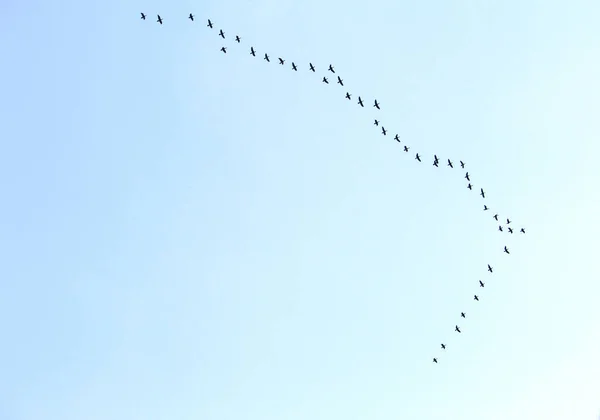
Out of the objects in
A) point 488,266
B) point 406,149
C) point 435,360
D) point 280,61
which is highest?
point 280,61

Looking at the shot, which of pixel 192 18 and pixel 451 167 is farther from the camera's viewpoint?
pixel 451 167

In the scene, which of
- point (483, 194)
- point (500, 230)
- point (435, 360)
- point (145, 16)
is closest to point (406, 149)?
point (483, 194)

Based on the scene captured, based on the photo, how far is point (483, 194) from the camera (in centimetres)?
13375

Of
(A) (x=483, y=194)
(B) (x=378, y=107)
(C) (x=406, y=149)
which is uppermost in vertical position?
(B) (x=378, y=107)

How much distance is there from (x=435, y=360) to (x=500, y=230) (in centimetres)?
3181

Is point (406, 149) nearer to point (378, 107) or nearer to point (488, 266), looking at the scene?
point (378, 107)

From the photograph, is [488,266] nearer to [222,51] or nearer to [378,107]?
[378,107]

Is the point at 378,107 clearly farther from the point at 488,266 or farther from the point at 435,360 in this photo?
the point at 435,360

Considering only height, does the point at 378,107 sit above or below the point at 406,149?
above

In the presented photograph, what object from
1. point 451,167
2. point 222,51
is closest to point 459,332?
point 451,167

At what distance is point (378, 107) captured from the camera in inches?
5408

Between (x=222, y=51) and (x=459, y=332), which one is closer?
(x=222, y=51)

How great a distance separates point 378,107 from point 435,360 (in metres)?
56.6

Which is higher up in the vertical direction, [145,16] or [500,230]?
[145,16]
